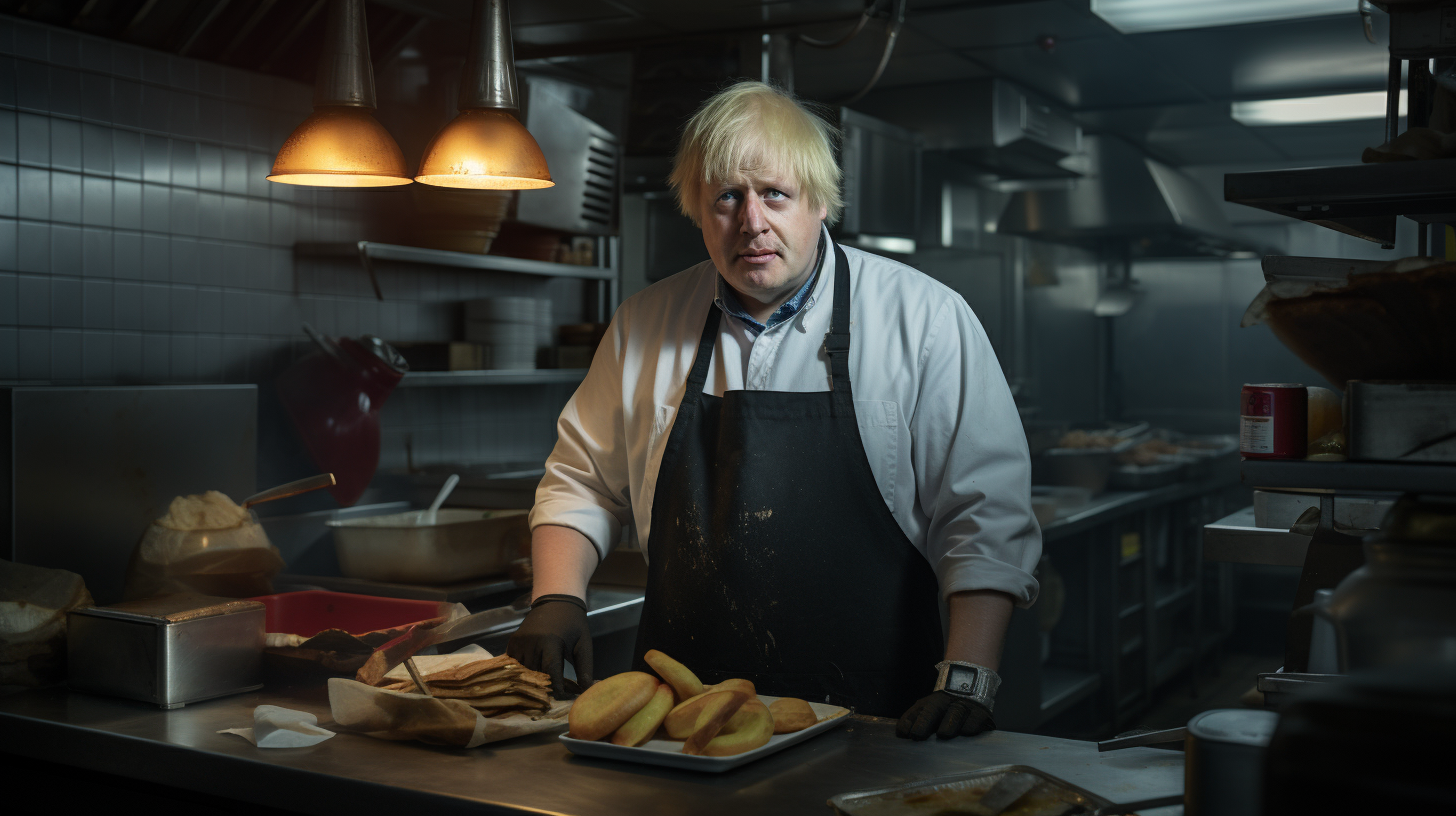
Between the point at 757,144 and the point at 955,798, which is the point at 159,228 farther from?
the point at 955,798

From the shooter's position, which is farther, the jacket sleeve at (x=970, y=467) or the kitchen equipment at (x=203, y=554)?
the kitchen equipment at (x=203, y=554)

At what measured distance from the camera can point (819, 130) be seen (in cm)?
204

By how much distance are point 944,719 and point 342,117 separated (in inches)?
57.5

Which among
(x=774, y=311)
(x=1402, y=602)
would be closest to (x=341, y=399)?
(x=774, y=311)

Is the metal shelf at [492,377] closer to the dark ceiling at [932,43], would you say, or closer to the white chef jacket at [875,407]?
the dark ceiling at [932,43]

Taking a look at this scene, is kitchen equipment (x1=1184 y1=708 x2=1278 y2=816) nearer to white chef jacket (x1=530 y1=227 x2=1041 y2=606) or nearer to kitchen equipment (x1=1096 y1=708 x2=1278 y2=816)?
kitchen equipment (x1=1096 y1=708 x2=1278 y2=816)

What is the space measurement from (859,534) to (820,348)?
13.1 inches

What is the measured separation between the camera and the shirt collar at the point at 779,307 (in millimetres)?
2041

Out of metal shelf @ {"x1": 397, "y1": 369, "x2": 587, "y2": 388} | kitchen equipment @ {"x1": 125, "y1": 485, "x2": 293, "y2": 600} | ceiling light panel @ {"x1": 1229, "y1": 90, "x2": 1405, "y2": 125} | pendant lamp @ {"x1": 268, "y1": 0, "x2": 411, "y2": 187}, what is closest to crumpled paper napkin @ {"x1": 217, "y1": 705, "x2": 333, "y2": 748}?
kitchen equipment @ {"x1": 125, "y1": 485, "x2": 293, "y2": 600}

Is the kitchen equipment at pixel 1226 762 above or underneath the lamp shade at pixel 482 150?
Answer: underneath

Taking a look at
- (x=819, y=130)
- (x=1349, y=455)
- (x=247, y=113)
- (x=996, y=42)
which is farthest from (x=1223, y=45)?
(x=1349, y=455)

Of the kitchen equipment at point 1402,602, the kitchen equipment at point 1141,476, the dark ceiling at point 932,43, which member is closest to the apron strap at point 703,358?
the kitchen equipment at point 1402,602

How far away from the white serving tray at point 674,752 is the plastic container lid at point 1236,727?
20.3 inches

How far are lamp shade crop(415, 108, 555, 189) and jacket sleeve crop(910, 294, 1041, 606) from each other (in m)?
0.82
